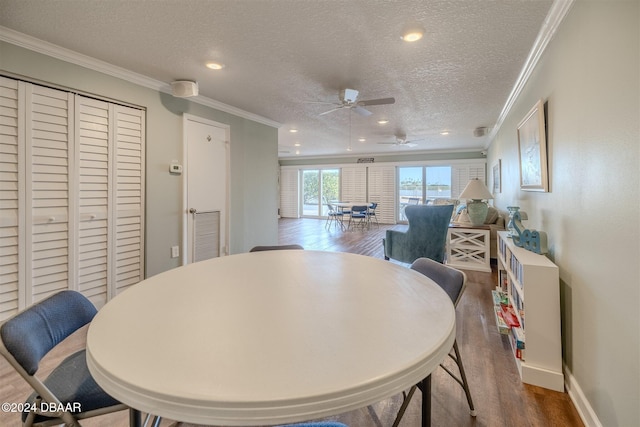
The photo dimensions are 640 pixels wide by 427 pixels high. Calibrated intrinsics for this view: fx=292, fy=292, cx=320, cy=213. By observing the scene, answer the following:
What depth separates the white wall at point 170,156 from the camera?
236 centimetres

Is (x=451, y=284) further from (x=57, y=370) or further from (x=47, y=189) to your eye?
(x=47, y=189)

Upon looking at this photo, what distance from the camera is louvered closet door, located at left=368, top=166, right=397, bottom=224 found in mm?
9039

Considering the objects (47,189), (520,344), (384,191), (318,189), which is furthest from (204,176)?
(318,189)

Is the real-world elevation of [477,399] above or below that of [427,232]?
below

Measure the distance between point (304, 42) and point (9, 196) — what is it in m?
2.46

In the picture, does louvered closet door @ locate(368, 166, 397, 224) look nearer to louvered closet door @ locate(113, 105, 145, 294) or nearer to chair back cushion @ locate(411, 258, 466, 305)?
louvered closet door @ locate(113, 105, 145, 294)

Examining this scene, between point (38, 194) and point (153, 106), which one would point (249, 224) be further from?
point (38, 194)

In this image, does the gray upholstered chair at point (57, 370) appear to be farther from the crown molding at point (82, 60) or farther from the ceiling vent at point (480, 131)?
the ceiling vent at point (480, 131)

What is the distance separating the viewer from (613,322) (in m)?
Result: 1.24

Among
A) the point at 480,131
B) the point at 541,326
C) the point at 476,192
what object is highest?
the point at 480,131

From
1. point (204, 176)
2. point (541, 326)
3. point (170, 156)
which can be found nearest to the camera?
point (541, 326)

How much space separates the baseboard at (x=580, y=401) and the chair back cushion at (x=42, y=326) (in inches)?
89.8

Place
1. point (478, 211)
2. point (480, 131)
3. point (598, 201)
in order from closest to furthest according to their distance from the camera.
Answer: point (598, 201), point (478, 211), point (480, 131)

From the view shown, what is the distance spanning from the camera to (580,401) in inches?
60.2
